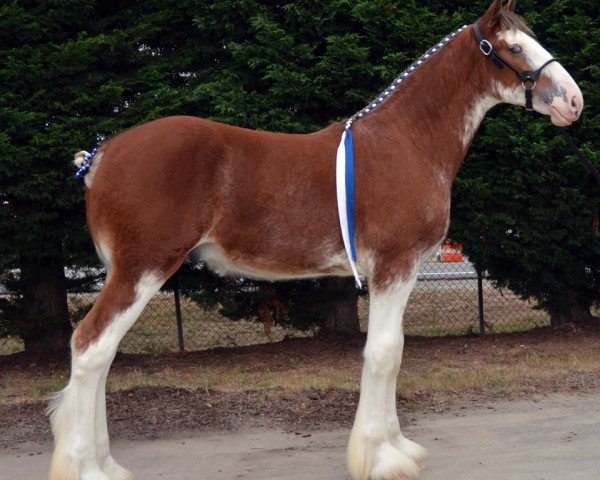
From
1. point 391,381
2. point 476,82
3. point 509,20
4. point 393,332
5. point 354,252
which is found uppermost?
point 509,20

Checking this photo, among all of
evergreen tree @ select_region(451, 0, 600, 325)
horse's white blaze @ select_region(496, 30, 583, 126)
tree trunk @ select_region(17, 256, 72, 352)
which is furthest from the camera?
tree trunk @ select_region(17, 256, 72, 352)

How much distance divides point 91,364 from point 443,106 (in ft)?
8.19

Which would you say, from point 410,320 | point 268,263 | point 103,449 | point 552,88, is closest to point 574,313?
point 410,320

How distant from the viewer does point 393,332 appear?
4387 mm

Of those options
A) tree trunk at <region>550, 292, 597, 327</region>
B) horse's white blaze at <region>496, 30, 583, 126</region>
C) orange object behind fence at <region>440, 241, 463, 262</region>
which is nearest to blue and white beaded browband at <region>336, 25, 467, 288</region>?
→ horse's white blaze at <region>496, 30, 583, 126</region>

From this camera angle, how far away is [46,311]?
24.9ft

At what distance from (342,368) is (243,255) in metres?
3.07

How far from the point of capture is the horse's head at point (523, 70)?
4.42 metres

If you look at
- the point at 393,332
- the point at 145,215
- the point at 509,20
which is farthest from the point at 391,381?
the point at 509,20

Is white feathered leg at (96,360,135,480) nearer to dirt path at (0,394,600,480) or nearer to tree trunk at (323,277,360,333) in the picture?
dirt path at (0,394,600,480)

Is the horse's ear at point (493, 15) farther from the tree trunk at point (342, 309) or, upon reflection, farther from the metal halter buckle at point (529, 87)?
the tree trunk at point (342, 309)

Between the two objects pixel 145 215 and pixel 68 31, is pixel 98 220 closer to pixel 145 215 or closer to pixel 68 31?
pixel 145 215

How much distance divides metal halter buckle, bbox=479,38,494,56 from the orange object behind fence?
3.48 metres

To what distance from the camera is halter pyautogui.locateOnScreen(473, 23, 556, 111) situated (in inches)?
175
